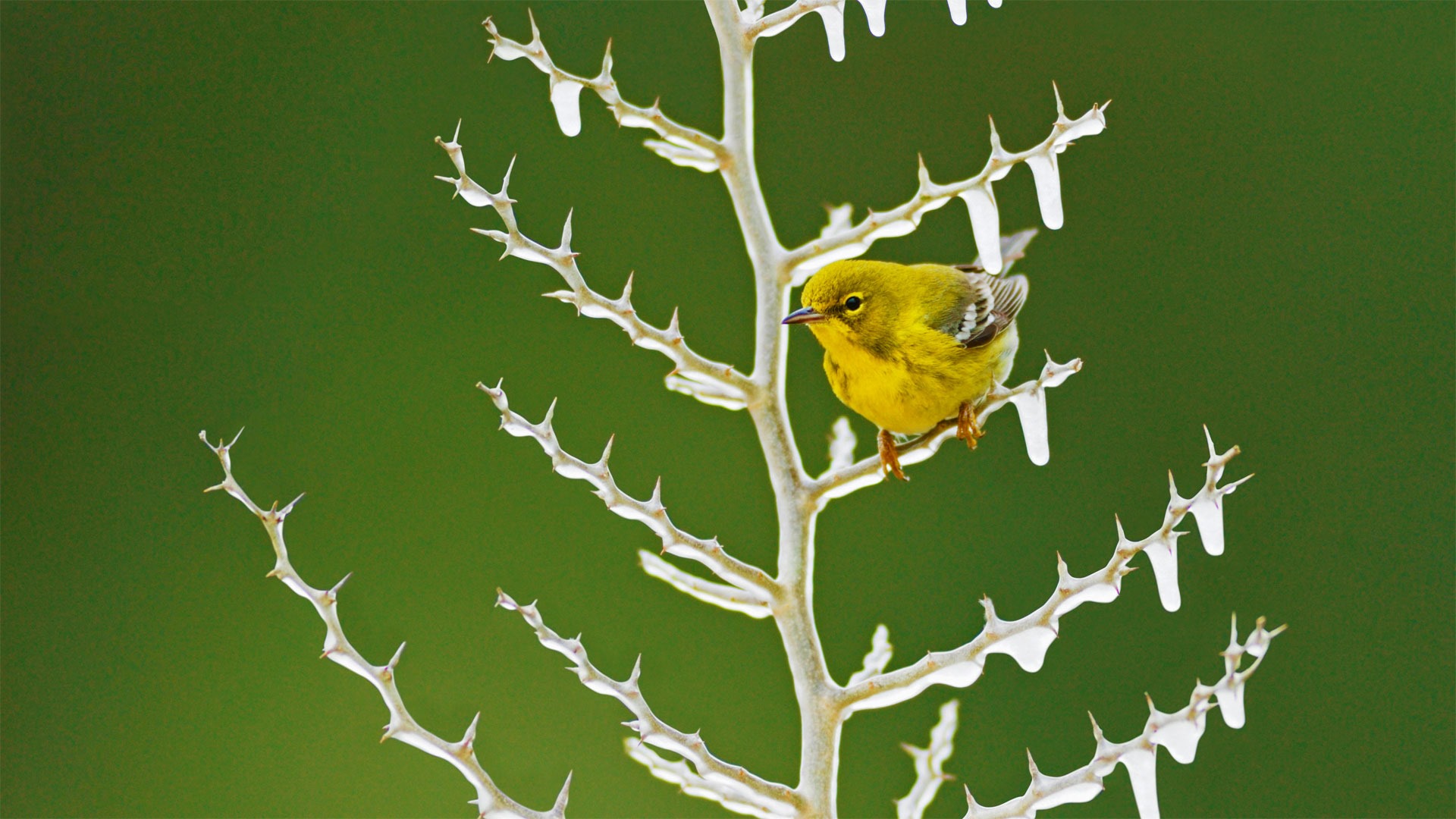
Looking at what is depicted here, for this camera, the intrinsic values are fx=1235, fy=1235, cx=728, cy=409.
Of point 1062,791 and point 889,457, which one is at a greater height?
point 889,457

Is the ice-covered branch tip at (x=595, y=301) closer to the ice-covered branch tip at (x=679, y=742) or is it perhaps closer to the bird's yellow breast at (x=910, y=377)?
the ice-covered branch tip at (x=679, y=742)

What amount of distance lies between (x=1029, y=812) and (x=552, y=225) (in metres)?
1.86

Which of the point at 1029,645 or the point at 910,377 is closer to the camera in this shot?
the point at 1029,645

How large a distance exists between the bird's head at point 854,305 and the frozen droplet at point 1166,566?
521 millimetres

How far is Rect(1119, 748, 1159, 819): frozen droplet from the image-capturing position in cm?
70

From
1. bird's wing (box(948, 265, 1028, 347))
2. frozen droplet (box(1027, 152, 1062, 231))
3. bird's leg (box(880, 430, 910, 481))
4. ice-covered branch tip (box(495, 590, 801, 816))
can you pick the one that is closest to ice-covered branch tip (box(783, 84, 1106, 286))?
frozen droplet (box(1027, 152, 1062, 231))

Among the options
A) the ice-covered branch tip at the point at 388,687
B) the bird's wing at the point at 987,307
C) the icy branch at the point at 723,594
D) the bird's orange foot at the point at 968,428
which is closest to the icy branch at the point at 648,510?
the icy branch at the point at 723,594

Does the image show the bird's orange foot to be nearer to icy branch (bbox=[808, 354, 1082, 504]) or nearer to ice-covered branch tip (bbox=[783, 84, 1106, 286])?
icy branch (bbox=[808, 354, 1082, 504])

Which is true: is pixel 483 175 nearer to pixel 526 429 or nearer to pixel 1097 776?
pixel 526 429

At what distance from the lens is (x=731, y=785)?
29.2 inches

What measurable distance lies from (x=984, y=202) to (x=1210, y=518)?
223 mm

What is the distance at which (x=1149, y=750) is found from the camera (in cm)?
71

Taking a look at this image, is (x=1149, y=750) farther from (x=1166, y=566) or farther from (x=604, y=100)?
(x=604, y=100)

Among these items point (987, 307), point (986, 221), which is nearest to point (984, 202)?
point (986, 221)
